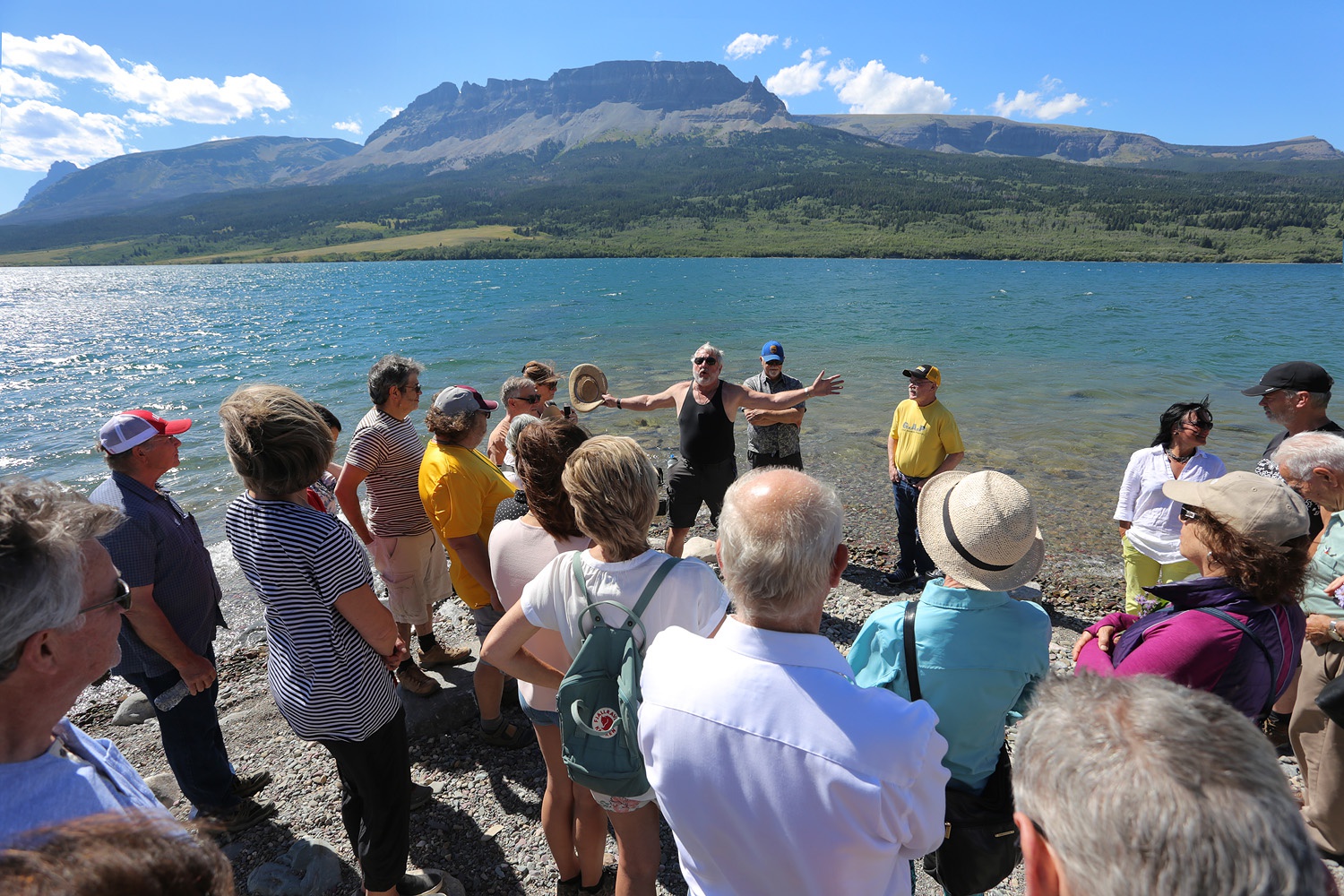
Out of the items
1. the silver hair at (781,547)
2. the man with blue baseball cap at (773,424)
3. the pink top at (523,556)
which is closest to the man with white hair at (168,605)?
the pink top at (523,556)

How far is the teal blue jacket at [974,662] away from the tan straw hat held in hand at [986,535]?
0.07m

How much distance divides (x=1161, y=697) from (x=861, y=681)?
4.79 ft

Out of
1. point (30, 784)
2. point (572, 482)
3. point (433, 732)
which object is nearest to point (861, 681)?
point (572, 482)

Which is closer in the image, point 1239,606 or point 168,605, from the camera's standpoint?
point 1239,606

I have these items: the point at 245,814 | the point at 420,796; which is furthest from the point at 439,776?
the point at 245,814

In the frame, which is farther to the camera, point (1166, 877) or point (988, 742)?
point (988, 742)

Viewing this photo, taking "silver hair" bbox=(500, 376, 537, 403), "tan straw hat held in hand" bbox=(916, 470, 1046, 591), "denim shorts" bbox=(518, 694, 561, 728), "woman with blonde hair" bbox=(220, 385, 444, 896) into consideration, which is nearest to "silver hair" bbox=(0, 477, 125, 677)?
"woman with blonde hair" bbox=(220, 385, 444, 896)

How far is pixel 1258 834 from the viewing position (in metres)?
0.93

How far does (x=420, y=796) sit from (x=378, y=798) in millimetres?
1002

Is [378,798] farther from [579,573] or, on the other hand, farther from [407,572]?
[407,572]

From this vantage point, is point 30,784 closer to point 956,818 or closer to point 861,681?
point 861,681

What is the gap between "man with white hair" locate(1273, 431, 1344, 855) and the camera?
3.01 m

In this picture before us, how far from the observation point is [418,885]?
3031 mm

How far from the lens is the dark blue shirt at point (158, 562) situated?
3.09 meters
